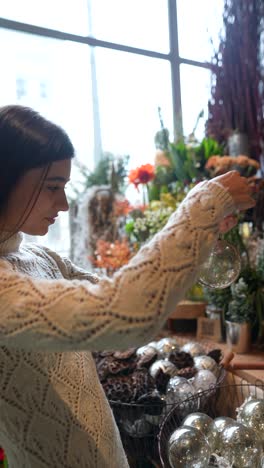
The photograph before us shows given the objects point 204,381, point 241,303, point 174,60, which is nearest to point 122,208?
point 241,303

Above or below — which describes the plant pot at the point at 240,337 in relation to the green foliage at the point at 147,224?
below

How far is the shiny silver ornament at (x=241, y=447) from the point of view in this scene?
0.77m

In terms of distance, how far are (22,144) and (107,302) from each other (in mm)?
245

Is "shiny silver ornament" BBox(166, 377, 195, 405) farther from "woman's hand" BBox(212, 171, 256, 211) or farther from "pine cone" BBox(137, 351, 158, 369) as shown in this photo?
"woman's hand" BBox(212, 171, 256, 211)

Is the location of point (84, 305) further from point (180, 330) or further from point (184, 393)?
point (180, 330)

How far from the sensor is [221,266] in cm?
73

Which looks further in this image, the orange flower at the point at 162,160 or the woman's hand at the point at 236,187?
the orange flower at the point at 162,160

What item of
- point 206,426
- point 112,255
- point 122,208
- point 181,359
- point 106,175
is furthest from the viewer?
point 106,175

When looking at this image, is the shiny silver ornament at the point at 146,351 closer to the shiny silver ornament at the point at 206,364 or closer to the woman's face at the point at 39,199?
the shiny silver ornament at the point at 206,364

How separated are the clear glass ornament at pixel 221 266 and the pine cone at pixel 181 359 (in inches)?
20.6

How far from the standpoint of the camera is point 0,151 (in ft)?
1.68

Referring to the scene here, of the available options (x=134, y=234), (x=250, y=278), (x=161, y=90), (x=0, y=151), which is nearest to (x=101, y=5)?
(x=161, y=90)

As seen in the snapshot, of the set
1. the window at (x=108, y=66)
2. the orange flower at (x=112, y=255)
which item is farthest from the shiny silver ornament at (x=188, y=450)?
the window at (x=108, y=66)

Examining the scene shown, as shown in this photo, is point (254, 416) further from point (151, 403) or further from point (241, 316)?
point (241, 316)
